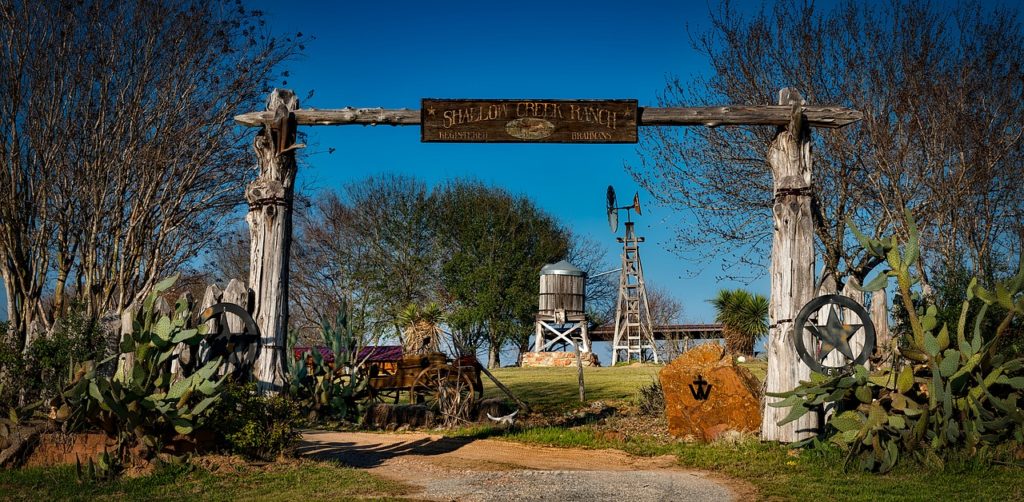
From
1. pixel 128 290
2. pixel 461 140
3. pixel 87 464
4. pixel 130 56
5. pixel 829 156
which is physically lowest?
pixel 87 464

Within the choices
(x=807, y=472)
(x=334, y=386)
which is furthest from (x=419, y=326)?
(x=807, y=472)

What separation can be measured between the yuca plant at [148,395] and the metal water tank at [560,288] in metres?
29.1

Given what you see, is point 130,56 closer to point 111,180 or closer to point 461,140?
point 111,180

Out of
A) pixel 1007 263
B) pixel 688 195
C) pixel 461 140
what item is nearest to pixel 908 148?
pixel 1007 263

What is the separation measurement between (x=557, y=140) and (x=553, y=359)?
25.1 m

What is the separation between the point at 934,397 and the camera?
977cm

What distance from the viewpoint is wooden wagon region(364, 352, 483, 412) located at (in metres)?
16.7

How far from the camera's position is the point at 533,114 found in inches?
492

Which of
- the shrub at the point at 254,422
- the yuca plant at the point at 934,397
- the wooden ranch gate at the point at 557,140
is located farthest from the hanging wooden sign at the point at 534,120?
the shrub at the point at 254,422

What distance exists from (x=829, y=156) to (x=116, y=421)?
16348 millimetres

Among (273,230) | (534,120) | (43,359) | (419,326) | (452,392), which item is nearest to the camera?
(273,230)

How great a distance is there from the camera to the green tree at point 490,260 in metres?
41.5

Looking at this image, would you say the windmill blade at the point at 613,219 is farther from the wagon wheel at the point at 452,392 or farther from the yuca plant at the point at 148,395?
the yuca plant at the point at 148,395

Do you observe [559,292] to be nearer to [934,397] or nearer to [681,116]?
[681,116]
